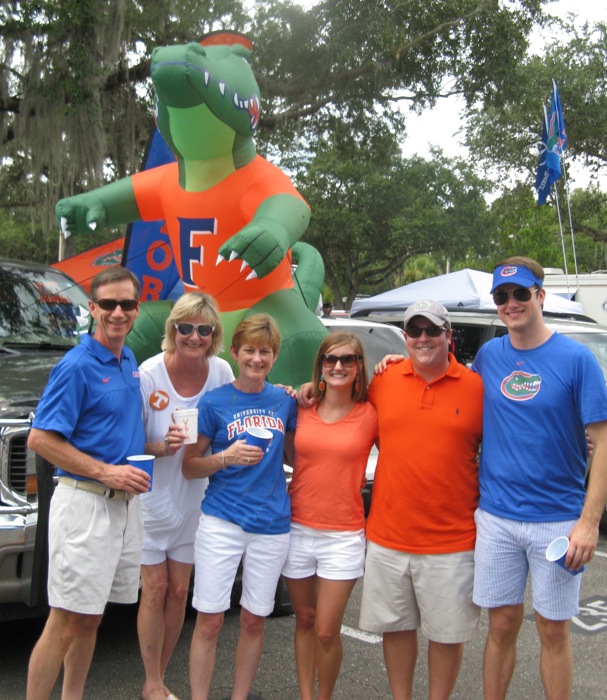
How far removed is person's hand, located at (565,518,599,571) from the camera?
268 cm

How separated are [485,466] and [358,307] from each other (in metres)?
11.2

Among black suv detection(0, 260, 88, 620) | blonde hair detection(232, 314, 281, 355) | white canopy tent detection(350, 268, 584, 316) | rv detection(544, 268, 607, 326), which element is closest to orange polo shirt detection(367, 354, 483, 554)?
blonde hair detection(232, 314, 281, 355)

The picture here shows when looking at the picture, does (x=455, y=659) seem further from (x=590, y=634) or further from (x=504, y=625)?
(x=590, y=634)

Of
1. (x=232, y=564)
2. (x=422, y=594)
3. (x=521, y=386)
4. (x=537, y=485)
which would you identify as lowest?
(x=422, y=594)

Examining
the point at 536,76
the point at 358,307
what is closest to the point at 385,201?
the point at 536,76

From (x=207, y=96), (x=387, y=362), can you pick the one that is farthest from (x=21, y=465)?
(x=207, y=96)

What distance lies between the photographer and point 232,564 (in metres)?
3.04

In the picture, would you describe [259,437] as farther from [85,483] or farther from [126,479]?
[85,483]

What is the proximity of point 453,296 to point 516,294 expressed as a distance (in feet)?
31.2

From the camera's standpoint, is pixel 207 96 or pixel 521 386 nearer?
pixel 521 386

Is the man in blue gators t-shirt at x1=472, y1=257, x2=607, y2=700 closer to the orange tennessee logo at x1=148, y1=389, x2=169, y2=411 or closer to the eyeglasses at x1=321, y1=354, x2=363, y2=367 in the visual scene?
the eyeglasses at x1=321, y1=354, x2=363, y2=367

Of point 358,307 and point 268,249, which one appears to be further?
point 358,307

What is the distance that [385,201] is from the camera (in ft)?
97.3

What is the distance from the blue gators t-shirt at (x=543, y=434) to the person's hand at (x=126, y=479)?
4.27 ft
